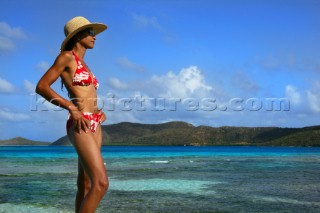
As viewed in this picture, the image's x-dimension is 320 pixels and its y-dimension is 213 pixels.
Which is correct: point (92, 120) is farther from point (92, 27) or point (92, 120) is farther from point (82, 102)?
point (92, 27)

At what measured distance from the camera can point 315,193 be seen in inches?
493

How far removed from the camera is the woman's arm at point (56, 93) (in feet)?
14.1

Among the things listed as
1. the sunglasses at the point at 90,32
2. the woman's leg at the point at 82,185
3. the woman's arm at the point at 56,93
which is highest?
the sunglasses at the point at 90,32

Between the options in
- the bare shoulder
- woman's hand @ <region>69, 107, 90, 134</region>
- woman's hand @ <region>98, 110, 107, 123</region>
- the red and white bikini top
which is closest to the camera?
woman's hand @ <region>69, 107, 90, 134</region>

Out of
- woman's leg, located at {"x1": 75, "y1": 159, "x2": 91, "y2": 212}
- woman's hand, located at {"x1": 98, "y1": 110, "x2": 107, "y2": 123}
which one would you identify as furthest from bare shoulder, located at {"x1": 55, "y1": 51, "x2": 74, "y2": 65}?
woman's leg, located at {"x1": 75, "y1": 159, "x2": 91, "y2": 212}

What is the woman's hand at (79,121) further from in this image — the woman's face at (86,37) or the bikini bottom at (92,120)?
the woman's face at (86,37)

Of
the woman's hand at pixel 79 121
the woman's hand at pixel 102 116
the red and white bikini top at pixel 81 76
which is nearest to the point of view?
the woman's hand at pixel 79 121

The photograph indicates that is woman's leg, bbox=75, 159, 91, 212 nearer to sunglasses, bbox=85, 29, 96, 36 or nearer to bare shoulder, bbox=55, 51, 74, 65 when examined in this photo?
bare shoulder, bbox=55, 51, 74, 65

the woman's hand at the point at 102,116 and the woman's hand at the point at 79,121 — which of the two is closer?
the woman's hand at the point at 79,121

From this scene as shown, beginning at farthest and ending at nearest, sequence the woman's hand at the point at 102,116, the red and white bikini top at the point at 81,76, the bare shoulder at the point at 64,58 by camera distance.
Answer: the woman's hand at the point at 102,116, the red and white bikini top at the point at 81,76, the bare shoulder at the point at 64,58

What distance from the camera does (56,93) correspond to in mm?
4312

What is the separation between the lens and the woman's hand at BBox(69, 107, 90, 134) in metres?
4.27

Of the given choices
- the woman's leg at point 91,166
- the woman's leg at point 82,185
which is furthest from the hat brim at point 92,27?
the woman's leg at point 82,185

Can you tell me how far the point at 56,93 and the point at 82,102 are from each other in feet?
1.19
